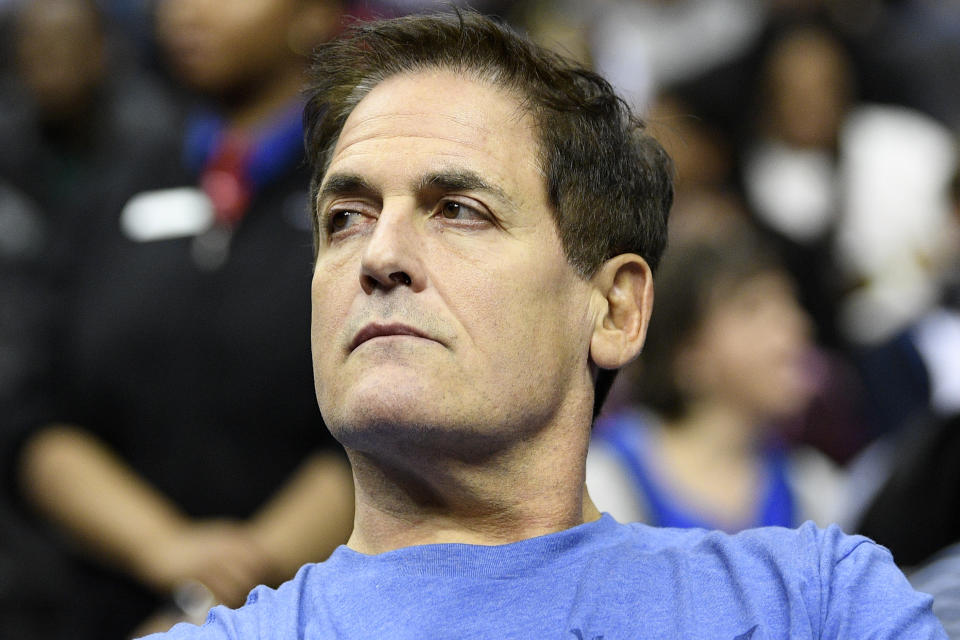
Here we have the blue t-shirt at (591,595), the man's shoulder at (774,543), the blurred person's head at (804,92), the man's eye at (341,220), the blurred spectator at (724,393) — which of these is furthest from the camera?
the blurred person's head at (804,92)

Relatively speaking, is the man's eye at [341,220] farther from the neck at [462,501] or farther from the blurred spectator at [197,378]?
the blurred spectator at [197,378]

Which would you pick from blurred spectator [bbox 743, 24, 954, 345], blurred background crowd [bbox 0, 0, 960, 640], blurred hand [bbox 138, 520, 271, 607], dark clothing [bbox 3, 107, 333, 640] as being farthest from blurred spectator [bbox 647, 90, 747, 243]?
blurred hand [bbox 138, 520, 271, 607]

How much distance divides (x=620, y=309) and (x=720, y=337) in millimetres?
1749

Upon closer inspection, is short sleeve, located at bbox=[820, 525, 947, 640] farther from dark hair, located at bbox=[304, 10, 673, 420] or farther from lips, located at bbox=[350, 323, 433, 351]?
lips, located at bbox=[350, 323, 433, 351]

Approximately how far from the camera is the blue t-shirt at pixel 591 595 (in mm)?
2025

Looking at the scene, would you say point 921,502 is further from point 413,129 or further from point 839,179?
point 839,179

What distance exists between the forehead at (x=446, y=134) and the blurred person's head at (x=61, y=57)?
11.7ft

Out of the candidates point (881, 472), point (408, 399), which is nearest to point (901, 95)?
point (881, 472)

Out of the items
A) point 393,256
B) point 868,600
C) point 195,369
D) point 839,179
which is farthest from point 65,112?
point 868,600

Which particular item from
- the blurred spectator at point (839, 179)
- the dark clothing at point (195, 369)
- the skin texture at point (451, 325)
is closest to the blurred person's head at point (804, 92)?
the blurred spectator at point (839, 179)

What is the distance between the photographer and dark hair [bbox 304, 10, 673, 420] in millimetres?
2309

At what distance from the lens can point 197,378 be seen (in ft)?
10.6

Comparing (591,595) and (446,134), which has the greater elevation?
(446,134)

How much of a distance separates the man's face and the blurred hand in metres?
1.00
